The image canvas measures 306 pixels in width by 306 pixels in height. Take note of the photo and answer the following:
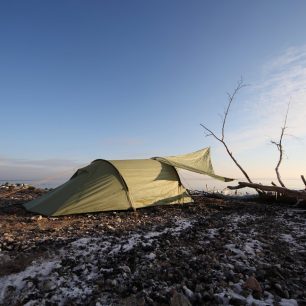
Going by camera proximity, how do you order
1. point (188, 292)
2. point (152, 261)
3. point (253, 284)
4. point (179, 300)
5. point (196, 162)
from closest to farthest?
point (179, 300)
point (188, 292)
point (253, 284)
point (152, 261)
point (196, 162)

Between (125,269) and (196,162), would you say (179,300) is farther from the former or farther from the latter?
(196,162)

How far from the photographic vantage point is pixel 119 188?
43.0 feet

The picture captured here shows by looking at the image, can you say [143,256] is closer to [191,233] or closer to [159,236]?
[159,236]

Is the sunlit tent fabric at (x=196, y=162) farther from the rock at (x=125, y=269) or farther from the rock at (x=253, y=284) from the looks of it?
the rock at (x=253, y=284)

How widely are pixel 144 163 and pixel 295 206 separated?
7.21 m

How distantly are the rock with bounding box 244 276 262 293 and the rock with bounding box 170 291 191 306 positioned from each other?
1.26 metres

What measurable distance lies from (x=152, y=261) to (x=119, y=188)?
6.35 meters

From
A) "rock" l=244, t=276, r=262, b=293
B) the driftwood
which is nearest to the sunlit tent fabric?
the driftwood

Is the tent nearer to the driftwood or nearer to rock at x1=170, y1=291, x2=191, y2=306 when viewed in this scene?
the driftwood

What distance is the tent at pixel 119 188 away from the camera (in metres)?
12.3

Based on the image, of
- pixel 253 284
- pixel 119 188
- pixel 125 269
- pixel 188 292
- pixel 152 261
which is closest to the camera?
pixel 188 292

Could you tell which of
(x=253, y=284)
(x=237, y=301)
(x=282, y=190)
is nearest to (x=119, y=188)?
(x=282, y=190)

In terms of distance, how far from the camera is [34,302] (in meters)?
5.32

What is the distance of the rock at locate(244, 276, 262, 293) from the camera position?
5688 millimetres
